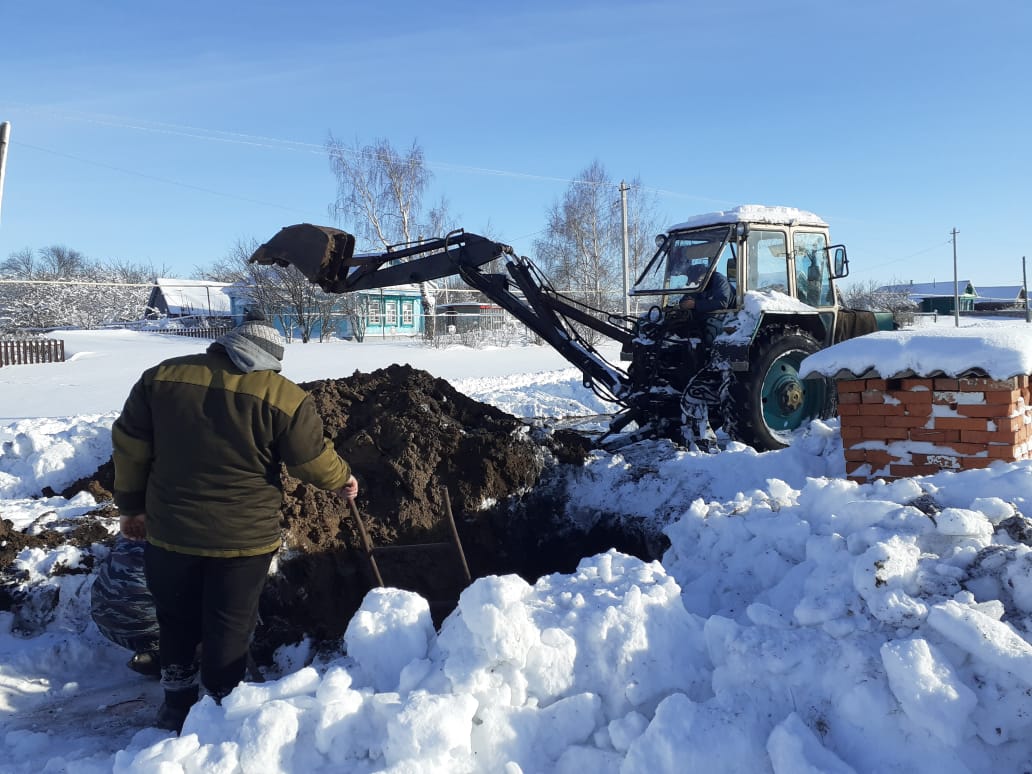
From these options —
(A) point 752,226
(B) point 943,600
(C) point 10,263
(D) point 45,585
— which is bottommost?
(D) point 45,585

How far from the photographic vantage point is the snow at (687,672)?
2.28 meters

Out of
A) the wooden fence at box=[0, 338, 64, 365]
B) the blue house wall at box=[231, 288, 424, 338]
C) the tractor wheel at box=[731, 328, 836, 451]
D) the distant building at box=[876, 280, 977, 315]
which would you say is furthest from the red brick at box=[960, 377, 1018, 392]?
the distant building at box=[876, 280, 977, 315]

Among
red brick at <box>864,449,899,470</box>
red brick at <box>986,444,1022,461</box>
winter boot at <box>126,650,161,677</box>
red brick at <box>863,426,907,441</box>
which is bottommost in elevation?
winter boot at <box>126,650,161,677</box>

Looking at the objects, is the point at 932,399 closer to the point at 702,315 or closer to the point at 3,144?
the point at 702,315

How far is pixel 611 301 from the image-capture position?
32406mm

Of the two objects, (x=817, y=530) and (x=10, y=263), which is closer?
(x=817, y=530)

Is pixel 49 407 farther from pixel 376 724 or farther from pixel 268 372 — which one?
pixel 376 724

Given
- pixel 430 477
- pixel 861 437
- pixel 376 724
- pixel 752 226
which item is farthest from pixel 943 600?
pixel 752 226

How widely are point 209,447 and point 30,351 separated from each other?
17.4m

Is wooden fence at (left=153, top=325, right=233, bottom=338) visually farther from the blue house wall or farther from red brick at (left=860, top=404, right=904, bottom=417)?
red brick at (left=860, top=404, right=904, bottom=417)

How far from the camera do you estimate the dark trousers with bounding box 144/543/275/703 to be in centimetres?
294

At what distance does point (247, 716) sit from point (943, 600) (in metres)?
2.34

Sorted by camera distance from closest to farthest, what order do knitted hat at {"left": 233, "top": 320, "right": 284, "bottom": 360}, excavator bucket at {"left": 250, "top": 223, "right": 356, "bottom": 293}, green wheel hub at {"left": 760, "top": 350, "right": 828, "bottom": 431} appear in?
1. knitted hat at {"left": 233, "top": 320, "right": 284, "bottom": 360}
2. excavator bucket at {"left": 250, "top": 223, "right": 356, "bottom": 293}
3. green wheel hub at {"left": 760, "top": 350, "right": 828, "bottom": 431}

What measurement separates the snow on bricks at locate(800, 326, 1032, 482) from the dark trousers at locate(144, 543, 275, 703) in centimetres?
362
